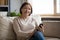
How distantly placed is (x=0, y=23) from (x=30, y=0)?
4.74 ft

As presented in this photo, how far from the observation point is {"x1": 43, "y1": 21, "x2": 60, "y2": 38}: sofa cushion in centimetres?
256

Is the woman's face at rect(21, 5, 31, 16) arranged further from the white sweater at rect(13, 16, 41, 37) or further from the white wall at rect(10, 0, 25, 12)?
the white wall at rect(10, 0, 25, 12)

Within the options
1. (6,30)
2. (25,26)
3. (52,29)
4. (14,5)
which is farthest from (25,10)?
(14,5)

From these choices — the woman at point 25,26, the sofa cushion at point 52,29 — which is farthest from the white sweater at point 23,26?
the sofa cushion at point 52,29

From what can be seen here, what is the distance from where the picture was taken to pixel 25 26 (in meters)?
2.10

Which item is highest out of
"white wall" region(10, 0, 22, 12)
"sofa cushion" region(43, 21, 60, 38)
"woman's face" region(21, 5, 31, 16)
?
"white wall" region(10, 0, 22, 12)

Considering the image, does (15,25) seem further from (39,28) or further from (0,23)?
(39,28)

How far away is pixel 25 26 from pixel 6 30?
11.8 inches

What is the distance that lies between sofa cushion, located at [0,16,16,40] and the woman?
0.09 meters

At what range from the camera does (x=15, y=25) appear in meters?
2.09

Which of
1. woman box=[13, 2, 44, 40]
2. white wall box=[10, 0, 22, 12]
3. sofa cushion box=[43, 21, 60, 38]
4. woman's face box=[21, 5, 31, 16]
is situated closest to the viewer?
woman box=[13, 2, 44, 40]

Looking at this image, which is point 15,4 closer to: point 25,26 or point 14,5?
point 14,5

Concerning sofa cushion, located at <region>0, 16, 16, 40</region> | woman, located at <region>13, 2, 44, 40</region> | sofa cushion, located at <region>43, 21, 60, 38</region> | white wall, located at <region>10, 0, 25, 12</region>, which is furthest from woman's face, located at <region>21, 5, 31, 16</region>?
white wall, located at <region>10, 0, 25, 12</region>

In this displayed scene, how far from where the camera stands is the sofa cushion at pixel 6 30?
2051mm
